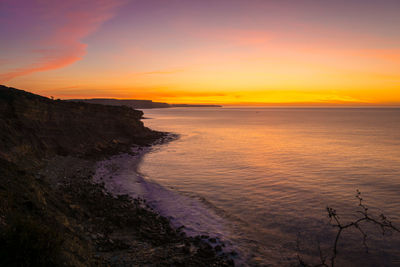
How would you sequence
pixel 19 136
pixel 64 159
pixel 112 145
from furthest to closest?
pixel 112 145 < pixel 64 159 < pixel 19 136

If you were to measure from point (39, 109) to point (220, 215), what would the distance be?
25.2 metres

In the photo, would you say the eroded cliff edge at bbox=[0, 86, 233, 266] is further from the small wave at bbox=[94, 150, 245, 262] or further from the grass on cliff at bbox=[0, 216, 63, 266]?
the small wave at bbox=[94, 150, 245, 262]

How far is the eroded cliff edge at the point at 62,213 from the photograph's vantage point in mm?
6809

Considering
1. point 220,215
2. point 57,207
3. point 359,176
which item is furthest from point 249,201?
point 359,176

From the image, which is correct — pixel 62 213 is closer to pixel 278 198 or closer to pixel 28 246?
pixel 28 246

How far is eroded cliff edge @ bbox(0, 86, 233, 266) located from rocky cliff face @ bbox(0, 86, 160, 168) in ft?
0.40

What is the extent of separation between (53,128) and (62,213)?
23263mm

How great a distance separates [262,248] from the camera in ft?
39.8

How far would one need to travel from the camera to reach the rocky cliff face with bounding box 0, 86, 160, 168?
2327 centimetres

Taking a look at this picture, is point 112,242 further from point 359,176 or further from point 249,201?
point 359,176

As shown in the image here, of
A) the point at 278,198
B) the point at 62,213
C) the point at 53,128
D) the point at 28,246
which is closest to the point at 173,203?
the point at 278,198

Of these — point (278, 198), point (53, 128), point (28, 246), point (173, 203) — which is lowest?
point (173, 203)

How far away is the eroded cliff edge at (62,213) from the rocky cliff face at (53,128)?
0.40ft

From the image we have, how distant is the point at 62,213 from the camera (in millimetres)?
11188
